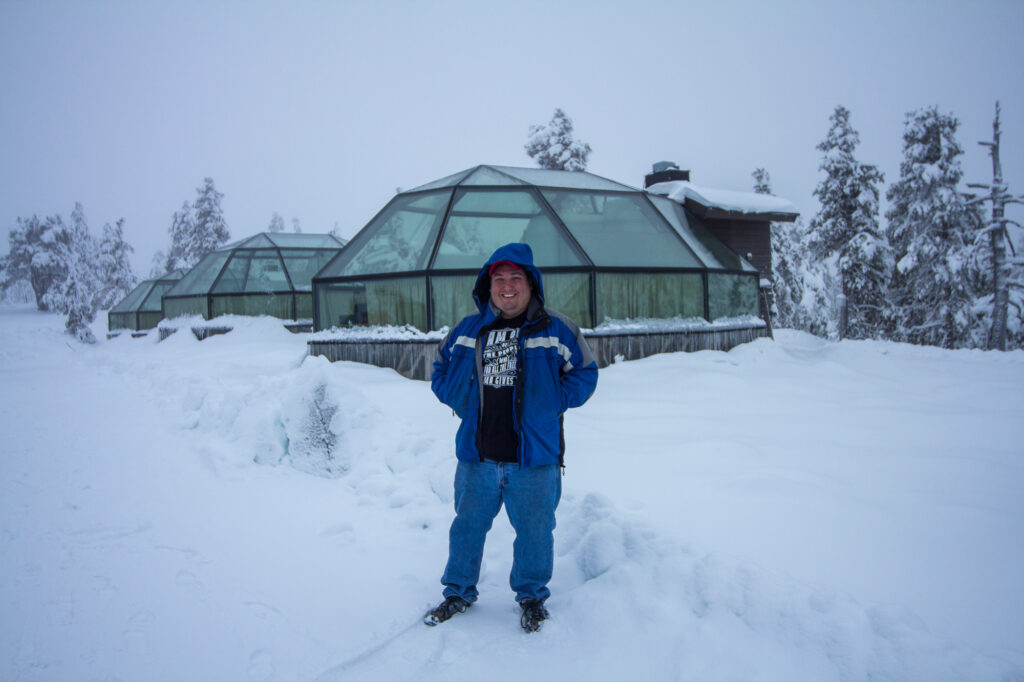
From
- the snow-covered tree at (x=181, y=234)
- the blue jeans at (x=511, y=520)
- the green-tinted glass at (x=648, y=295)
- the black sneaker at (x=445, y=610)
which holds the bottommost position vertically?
the black sneaker at (x=445, y=610)

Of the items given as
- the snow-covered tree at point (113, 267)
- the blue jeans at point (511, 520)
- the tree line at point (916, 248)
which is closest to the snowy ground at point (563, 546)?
the blue jeans at point (511, 520)

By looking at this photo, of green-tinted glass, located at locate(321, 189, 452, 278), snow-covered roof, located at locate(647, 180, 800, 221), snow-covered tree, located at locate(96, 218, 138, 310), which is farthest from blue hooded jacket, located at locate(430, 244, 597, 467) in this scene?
snow-covered tree, located at locate(96, 218, 138, 310)

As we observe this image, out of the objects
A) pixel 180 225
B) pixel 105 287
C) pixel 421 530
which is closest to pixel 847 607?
pixel 421 530

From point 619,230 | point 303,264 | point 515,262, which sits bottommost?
point 515,262

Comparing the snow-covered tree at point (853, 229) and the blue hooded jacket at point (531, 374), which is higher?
the snow-covered tree at point (853, 229)

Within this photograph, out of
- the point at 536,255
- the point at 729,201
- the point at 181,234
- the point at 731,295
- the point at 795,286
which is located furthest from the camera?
the point at 181,234

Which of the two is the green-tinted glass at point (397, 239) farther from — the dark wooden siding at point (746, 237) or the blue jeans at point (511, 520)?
the blue jeans at point (511, 520)

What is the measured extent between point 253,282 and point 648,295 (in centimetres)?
1449

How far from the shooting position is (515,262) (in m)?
2.64

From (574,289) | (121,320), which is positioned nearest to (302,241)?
(121,320)

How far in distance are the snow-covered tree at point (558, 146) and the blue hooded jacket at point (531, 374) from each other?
91.5ft

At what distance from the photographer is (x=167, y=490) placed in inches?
184

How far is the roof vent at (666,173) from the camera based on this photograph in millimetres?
16109

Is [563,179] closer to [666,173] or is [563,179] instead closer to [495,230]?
[495,230]
